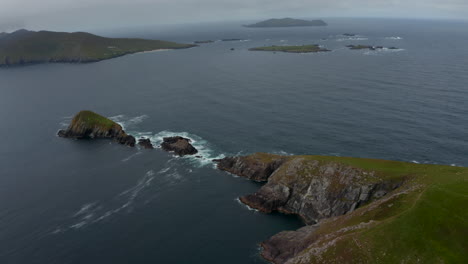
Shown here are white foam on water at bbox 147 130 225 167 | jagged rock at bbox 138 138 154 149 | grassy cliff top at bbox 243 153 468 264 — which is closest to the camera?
grassy cliff top at bbox 243 153 468 264

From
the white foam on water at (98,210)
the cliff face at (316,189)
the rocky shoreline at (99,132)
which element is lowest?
the white foam on water at (98,210)

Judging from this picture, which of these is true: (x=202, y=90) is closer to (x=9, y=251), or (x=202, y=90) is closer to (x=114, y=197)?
(x=114, y=197)

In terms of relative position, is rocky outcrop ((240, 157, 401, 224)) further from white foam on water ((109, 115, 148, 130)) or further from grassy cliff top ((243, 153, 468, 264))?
white foam on water ((109, 115, 148, 130))

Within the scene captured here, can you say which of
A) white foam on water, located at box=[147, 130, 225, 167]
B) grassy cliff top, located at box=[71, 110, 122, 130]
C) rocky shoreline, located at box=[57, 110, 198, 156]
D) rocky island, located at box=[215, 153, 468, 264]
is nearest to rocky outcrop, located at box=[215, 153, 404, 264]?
rocky island, located at box=[215, 153, 468, 264]

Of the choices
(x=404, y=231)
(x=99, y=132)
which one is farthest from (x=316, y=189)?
(x=99, y=132)

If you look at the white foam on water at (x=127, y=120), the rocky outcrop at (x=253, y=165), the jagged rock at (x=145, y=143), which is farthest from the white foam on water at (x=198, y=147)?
the white foam on water at (x=127, y=120)

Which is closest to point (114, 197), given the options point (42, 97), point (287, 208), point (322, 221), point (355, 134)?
point (287, 208)

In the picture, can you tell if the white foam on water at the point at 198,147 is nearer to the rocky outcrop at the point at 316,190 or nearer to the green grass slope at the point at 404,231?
the rocky outcrop at the point at 316,190

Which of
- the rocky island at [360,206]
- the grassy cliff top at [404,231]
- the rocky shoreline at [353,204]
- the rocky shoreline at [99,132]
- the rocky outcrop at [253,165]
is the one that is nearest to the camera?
the grassy cliff top at [404,231]
